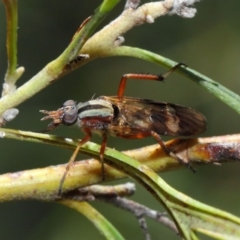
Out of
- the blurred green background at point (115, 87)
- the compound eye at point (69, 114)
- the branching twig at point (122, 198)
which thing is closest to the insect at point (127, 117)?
the compound eye at point (69, 114)

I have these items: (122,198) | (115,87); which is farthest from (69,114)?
(115,87)

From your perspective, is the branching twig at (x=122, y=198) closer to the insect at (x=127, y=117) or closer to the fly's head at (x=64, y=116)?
the insect at (x=127, y=117)

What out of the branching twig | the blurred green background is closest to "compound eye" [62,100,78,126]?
the branching twig

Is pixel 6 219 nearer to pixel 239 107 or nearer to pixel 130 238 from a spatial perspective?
pixel 130 238

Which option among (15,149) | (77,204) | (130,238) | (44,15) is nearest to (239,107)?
(77,204)

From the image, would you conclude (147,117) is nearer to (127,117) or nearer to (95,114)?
(127,117)

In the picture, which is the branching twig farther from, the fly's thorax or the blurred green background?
the blurred green background
